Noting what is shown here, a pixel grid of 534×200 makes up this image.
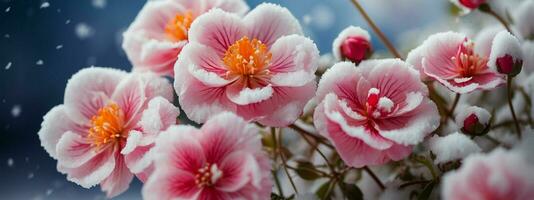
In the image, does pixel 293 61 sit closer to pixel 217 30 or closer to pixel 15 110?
pixel 217 30

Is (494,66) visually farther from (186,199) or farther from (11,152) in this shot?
(11,152)

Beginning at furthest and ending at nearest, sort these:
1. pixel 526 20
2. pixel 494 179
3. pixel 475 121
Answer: pixel 526 20 < pixel 475 121 < pixel 494 179

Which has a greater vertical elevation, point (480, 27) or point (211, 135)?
point (211, 135)

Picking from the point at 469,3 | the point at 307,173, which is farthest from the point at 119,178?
the point at 469,3

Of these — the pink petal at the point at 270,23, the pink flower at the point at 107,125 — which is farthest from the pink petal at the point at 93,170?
the pink petal at the point at 270,23

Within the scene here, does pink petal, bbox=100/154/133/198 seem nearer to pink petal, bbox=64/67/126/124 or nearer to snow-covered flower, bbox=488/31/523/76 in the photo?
pink petal, bbox=64/67/126/124

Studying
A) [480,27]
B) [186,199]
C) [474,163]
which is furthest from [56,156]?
[480,27]
